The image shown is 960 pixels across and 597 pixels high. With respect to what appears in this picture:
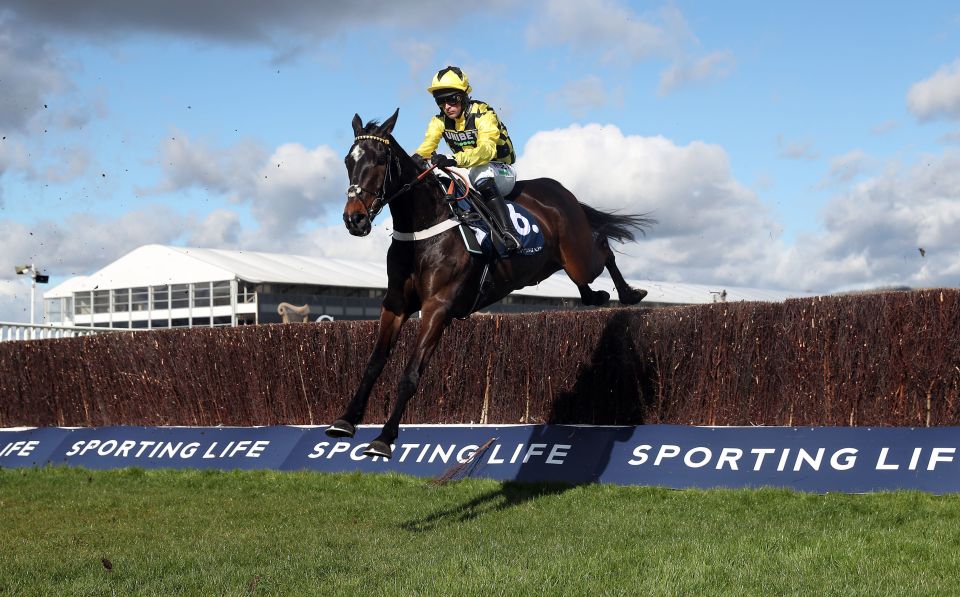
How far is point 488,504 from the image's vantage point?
8422 millimetres

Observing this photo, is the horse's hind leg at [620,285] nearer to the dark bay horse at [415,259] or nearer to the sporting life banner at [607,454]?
the dark bay horse at [415,259]

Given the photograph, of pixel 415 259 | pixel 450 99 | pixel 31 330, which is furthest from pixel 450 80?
pixel 31 330

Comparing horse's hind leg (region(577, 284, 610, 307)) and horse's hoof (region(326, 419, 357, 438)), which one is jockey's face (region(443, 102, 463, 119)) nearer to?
horse's hind leg (region(577, 284, 610, 307))

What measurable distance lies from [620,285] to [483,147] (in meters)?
2.17

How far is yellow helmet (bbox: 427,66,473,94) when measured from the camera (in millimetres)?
7637

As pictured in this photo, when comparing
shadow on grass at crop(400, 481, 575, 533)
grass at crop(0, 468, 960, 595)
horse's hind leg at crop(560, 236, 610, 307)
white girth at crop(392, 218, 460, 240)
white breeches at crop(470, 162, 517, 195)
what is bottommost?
shadow on grass at crop(400, 481, 575, 533)

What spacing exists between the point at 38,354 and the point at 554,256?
985 cm

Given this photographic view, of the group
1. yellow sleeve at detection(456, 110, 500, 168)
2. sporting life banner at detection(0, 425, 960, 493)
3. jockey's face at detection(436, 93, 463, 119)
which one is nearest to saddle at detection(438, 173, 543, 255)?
yellow sleeve at detection(456, 110, 500, 168)

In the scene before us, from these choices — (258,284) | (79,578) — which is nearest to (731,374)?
(79,578)

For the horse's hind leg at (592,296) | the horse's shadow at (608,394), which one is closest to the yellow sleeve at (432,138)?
the horse's hind leg at (592,296)

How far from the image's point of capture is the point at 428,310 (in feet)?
24.3

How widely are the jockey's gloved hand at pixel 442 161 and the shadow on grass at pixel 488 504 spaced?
261 centimetres

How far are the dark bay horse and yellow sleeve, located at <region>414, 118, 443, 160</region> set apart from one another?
1.09 feet

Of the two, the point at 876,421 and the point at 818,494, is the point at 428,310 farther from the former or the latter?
the point at 876,421
